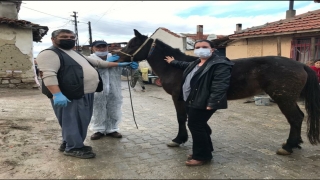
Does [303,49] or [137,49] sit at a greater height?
[303,49]

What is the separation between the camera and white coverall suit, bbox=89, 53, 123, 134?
14.3 feet

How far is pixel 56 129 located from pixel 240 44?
368 inches

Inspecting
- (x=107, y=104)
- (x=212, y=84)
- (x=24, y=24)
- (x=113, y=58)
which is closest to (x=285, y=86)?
(x=212, y=84)

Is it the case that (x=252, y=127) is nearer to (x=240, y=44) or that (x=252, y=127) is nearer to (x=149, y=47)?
(x=149, y=47)

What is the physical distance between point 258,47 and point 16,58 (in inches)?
426

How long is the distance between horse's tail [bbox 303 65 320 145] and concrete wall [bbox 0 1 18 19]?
14.3 m

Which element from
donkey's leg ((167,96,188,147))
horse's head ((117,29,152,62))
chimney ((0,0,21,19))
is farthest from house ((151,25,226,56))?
donkey's leg ((167,96,188,147))

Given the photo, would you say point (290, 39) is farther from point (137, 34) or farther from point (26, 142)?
point (26, 142)

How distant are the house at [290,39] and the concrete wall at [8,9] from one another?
11.5 meters

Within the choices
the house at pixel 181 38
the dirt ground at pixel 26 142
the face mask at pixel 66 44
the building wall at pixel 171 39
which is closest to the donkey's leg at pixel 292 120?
the face mask at pixel 66 44

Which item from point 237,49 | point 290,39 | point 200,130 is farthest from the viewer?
point 237,49

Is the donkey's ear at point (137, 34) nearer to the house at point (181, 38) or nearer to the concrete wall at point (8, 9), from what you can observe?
the concrete wall at point (8, 9)

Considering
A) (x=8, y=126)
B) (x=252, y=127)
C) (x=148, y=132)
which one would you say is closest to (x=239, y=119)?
(x=252, y=127)

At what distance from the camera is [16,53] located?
1116 centimetres
